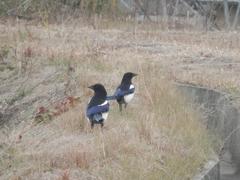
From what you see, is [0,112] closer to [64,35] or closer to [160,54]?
[160,54]

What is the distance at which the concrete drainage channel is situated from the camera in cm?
753

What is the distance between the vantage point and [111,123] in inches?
313

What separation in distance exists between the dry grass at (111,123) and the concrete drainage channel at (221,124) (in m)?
0.19

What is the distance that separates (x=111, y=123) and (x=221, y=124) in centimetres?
186

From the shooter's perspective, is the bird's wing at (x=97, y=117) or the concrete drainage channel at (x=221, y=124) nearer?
the bird's wing at (x=97, y=117)

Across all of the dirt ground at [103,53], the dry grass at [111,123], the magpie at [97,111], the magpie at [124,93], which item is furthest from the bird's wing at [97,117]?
the dirt ground at [103,53]

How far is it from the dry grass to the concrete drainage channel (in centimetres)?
19

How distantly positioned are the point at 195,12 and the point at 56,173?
15.1 metres

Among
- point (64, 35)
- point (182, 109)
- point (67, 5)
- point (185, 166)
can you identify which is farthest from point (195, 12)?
point (185, 166)

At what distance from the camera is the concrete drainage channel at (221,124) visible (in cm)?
753

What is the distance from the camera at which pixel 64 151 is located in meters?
6.76

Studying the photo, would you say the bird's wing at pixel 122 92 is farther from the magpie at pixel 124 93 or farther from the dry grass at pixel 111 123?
the dry grass at pixel 111 123

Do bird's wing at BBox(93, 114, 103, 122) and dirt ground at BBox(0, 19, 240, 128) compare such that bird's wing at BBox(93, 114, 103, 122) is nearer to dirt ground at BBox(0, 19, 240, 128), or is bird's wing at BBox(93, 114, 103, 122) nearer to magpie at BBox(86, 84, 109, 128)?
magpie at BBox(86, 84, 109, 128)

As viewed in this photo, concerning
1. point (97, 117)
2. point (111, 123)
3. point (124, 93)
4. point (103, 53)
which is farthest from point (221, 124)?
point (103, 53)
